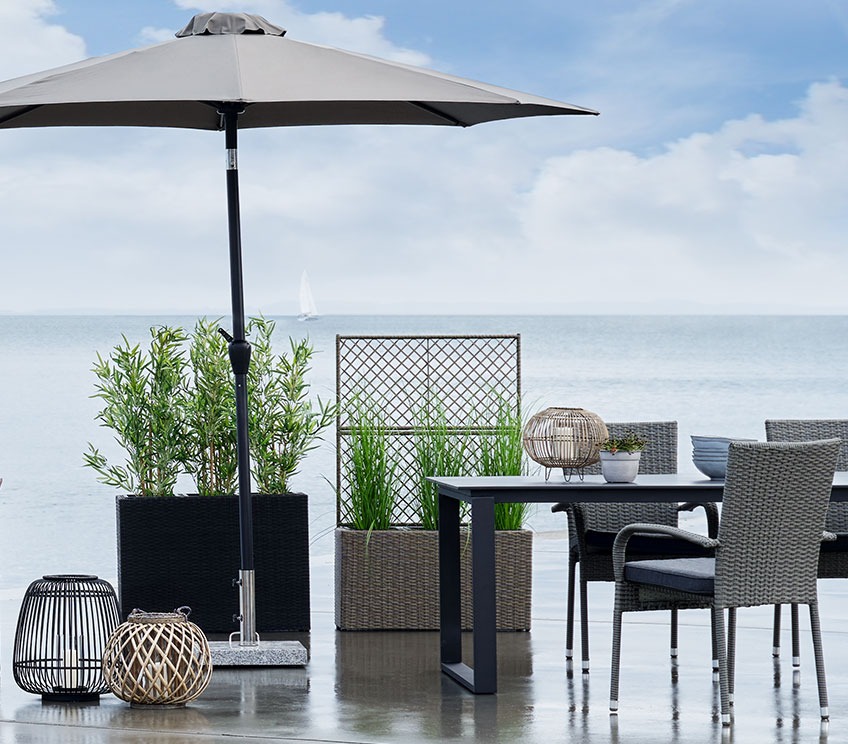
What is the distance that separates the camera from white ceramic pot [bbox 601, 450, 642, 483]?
16.7ft

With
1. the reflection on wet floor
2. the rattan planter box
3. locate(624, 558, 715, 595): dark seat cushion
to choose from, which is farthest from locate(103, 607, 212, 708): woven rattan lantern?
the rattan planter box

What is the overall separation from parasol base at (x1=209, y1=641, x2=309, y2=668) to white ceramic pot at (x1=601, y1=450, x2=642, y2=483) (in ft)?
4.82

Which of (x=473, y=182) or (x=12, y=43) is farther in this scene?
(x=473, y=182)

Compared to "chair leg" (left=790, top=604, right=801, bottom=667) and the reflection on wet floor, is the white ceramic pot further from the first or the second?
"chair leg" (left=790, top=604, right=801, bottom=667)

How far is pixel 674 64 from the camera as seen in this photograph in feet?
118

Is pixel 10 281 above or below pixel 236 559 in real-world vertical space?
above

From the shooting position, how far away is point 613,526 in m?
5.89

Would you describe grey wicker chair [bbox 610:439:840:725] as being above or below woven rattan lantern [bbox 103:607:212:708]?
above

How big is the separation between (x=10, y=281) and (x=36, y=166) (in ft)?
8.84

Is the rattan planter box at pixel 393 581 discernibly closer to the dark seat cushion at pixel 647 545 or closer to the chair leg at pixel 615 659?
the dark seat cushion at pixel 647 545

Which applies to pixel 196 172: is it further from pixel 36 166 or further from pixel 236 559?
pixel 236 559

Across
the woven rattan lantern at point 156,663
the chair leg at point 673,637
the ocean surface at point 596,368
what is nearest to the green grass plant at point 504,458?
the chair leg at point 673,637

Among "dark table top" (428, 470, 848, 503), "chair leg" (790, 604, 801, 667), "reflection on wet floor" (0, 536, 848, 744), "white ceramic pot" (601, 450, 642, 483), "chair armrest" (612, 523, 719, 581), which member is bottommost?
"reflection on wet floor" (0, 536, 848, 744)

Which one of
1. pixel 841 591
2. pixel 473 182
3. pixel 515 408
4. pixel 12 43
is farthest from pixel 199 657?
pixel 473 182
